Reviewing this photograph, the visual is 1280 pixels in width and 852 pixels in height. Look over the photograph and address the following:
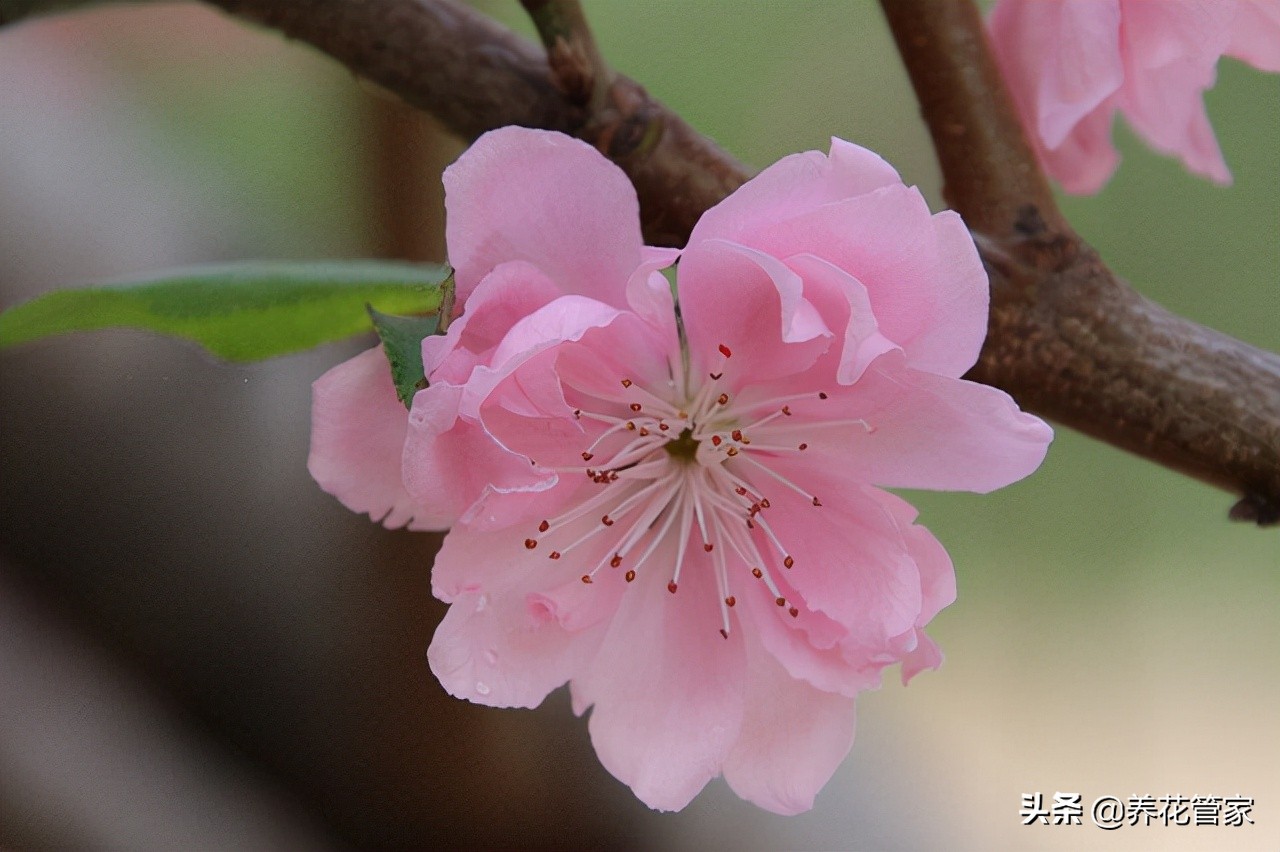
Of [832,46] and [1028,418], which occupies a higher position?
[832,46]

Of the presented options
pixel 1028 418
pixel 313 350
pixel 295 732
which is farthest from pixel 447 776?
pixel 1028 418

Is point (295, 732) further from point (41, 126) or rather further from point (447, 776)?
point (41, 126)

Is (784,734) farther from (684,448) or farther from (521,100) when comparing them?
(521,100)

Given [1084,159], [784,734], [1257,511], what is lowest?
[784,734]

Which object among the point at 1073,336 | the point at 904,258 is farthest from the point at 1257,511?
the point at 904,258

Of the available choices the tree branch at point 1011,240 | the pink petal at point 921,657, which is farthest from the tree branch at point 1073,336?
Answer: the pink petal at point 921,657
